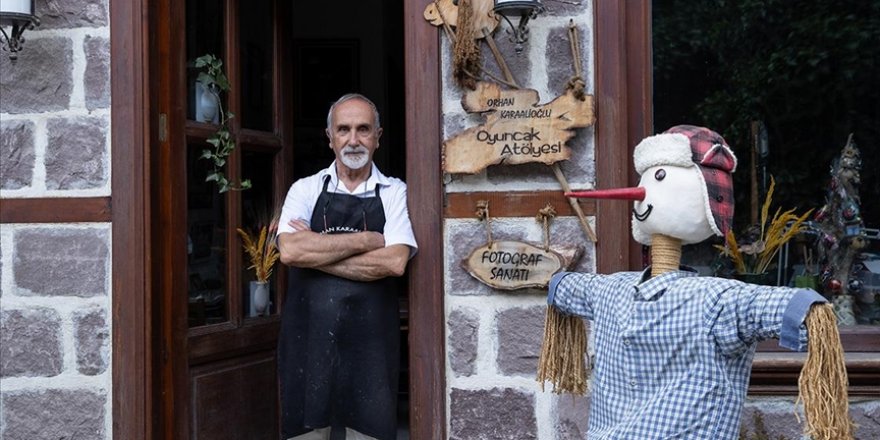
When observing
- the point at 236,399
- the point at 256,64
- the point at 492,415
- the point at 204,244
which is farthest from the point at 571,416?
the point at 256,64

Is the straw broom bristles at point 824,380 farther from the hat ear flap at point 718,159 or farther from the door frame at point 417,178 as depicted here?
the door frame at point 417,178

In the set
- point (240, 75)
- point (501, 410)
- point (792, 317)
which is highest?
point (240, 75)

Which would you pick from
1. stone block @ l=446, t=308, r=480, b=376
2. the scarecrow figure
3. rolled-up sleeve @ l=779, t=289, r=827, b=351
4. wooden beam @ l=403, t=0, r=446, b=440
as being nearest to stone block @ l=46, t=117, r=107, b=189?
wooden beam @ l=403, t=0, r=446, b=440

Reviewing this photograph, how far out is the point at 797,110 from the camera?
4.02 meters

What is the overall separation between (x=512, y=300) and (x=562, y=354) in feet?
1.99

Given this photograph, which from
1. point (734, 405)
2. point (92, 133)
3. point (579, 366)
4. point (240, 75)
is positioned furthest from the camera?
point (240, 75)

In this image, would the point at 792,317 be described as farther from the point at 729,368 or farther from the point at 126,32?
the point at 126,32

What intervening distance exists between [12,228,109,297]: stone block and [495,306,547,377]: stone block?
1.55 metres

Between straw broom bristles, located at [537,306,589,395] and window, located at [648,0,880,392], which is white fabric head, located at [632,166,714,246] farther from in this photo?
window, located at [648,0,880,392]

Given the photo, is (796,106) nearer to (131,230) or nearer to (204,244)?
(204,244)

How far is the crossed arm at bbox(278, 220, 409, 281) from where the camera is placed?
11.8 feet

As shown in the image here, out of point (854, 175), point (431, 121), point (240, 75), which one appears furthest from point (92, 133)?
point (854, 175)

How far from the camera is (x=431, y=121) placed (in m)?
3.65

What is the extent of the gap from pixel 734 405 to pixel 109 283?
7.83 feet
